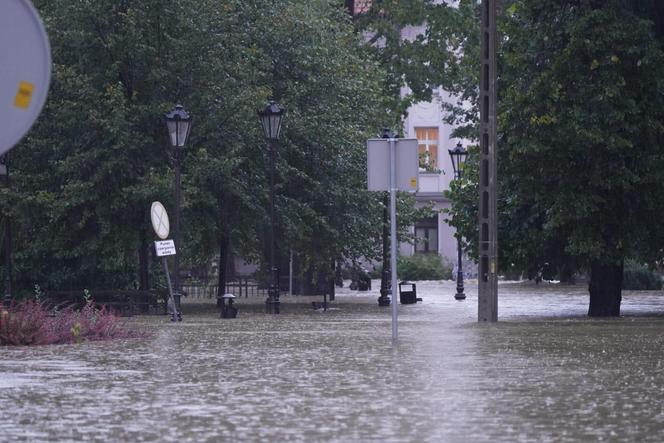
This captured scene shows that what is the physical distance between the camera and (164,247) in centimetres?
3294

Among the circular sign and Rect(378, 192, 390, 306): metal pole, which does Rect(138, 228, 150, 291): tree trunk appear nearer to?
the circular sign

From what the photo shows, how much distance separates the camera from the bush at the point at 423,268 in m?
80.9

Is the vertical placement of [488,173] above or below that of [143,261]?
above

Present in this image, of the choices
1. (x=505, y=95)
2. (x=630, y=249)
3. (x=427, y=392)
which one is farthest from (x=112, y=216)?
(x=427, y=392)

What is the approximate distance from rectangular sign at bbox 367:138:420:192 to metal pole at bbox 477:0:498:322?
30.4ft

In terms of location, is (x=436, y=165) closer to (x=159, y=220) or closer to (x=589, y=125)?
(x=589, y=125)

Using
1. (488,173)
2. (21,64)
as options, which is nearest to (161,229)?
(488,173)

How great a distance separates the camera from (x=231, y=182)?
40.4 metres

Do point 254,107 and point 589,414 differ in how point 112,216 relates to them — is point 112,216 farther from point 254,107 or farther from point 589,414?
point 589,414

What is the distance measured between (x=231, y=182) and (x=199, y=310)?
411cm

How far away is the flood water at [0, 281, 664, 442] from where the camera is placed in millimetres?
10562

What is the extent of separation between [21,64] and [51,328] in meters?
15.5

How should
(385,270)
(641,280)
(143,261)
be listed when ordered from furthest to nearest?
(641,280), (385,270), (143,261)

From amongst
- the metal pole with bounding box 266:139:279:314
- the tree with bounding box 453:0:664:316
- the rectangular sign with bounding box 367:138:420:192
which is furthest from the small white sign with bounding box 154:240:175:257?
the rectangular sign with bounding box 367:138:420:192
